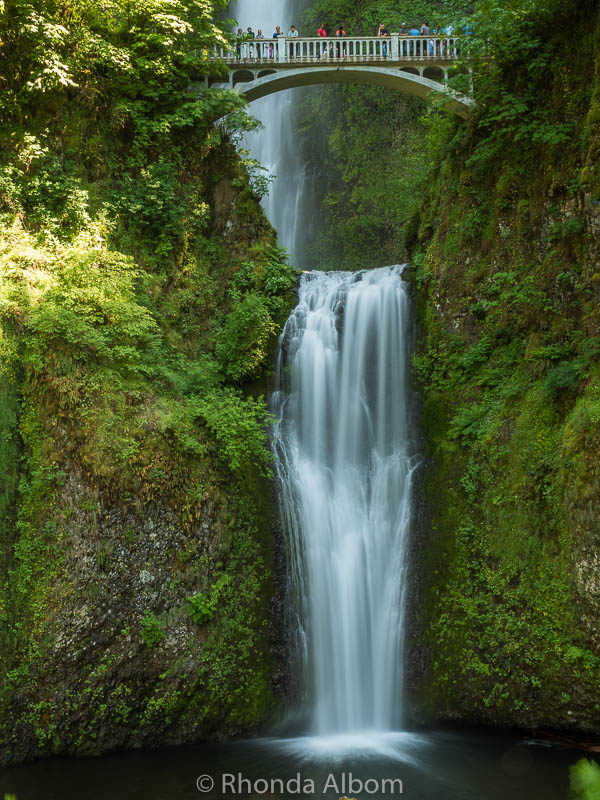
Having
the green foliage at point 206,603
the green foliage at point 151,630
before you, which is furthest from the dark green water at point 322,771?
the green foliage at point 206,603

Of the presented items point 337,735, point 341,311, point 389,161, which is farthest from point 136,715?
point 389,161

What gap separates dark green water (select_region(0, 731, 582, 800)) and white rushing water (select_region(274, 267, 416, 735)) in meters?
0.86

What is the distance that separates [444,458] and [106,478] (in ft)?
16.5

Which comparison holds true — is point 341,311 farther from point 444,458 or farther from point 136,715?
point 136,715

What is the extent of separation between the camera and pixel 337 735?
26.4 feet

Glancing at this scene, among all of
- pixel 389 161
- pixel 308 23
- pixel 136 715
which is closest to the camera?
pixel 136 715

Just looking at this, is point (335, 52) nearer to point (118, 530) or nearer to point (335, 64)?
point (335, 64)

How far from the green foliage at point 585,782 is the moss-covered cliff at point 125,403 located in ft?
20.0

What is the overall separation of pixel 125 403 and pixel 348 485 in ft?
11.9

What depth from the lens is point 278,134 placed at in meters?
25.6

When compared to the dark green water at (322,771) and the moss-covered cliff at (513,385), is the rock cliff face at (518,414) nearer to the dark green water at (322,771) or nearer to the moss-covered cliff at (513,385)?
the moss-covered cliff at (513,385)

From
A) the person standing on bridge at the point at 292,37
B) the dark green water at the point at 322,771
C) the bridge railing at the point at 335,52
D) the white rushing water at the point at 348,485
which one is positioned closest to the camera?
the dark green water at the point at 322,771

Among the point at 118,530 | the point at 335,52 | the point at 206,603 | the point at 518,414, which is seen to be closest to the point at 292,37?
the point at 335,52

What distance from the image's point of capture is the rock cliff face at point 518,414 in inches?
298
